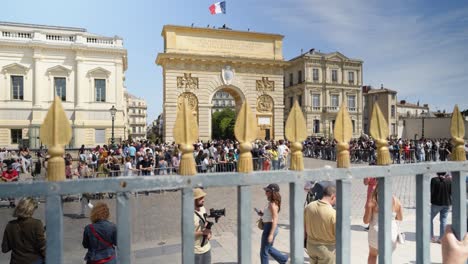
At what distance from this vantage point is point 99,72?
31062 millimetres

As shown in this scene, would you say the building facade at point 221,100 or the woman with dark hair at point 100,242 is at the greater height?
the building facade at point 221,100

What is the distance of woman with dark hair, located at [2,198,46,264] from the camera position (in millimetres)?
3047

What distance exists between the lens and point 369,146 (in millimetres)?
20984

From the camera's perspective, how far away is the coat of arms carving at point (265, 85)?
111ft

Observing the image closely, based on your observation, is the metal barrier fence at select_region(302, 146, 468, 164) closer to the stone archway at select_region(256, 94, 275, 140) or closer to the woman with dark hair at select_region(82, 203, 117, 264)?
the stone archway at select_region(256, 94, 275, 140)

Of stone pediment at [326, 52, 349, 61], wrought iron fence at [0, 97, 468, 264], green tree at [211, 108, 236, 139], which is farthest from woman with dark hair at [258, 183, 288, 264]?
green tree at [211, 108, 236, 139]

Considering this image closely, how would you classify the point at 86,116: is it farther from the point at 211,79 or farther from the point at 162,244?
the point at 162,244

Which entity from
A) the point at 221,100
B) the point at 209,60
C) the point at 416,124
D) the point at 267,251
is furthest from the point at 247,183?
the point at 221,100

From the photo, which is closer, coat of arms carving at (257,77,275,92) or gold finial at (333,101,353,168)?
gold finial at (333,101,353,168)

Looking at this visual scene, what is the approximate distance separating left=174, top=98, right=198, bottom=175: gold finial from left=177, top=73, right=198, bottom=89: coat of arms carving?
3003 centimetres

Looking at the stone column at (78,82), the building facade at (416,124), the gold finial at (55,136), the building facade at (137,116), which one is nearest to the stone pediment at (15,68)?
the stone column at (78,82)

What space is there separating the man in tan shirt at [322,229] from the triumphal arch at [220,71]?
26.7 m

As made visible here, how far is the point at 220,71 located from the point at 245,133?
31.3 metres

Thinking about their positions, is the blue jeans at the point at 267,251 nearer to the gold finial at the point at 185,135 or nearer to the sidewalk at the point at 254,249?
the sidewalk at the point at 254,249
